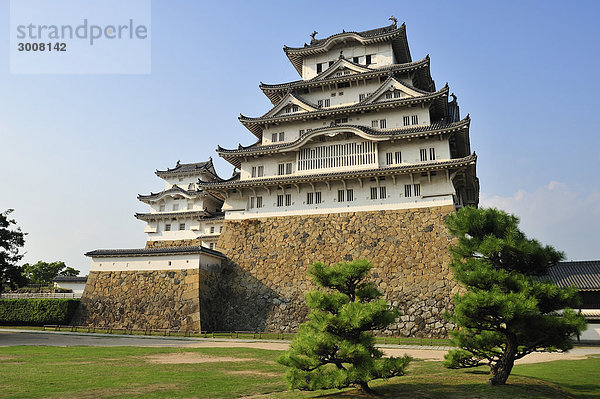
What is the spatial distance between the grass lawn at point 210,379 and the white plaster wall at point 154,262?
12585 mm

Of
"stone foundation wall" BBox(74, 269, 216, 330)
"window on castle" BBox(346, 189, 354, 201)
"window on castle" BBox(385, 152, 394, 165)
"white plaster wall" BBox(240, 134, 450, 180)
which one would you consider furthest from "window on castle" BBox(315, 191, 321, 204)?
"stone foundation wall" BBox(74, 269, 216, 330)

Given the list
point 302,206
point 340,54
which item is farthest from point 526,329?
point 340,54

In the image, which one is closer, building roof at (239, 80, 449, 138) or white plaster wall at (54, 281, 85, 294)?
building roof at (239, 80, 449, 138)

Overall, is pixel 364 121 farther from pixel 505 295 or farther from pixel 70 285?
pixel 70 285

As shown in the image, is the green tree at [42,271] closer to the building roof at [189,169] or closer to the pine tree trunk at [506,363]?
the building roof at [189,169]

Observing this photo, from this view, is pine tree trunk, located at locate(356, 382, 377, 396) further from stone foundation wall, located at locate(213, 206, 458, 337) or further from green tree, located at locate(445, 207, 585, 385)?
stone foundation wall, located at locate(213, 206, 458, 337)

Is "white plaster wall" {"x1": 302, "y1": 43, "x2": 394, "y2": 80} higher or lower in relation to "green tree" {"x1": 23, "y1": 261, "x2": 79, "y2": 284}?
higher

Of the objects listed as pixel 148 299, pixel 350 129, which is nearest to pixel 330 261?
pixel 350 129

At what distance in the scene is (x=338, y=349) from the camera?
31.6 feet

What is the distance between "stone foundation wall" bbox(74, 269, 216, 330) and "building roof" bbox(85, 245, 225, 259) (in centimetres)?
131

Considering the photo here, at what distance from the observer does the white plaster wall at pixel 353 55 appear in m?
36.4

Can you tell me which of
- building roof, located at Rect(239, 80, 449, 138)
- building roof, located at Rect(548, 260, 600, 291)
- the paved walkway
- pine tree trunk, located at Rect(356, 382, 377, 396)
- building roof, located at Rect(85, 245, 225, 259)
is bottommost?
the paved walkway

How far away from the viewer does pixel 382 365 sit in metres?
9.30

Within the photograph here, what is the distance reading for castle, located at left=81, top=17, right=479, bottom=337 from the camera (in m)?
27.6
